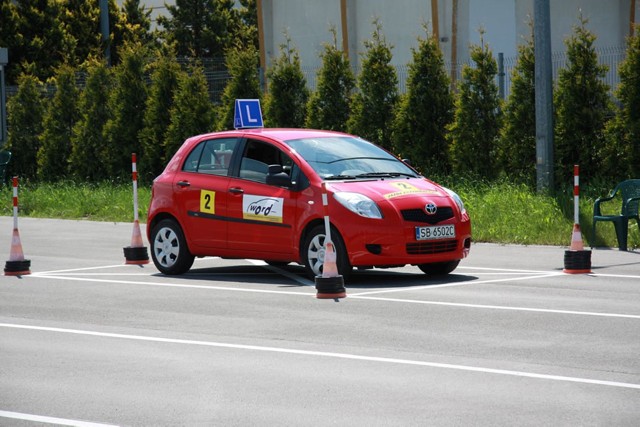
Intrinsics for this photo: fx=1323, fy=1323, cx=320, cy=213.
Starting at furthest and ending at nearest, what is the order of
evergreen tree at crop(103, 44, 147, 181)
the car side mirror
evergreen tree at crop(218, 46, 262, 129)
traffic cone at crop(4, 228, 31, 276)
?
evergreen tree at crop(103, 44, 147, 181) < evergreen tree at crop(218, 46, 262, 129) < traffic cone at crop(4, 228, 31, 276) < the car side mirror

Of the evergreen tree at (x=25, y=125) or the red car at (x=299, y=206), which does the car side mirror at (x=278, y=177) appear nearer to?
the red car at (x=299, y=206)

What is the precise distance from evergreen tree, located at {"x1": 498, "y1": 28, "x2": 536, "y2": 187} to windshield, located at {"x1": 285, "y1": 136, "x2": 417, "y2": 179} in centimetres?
827

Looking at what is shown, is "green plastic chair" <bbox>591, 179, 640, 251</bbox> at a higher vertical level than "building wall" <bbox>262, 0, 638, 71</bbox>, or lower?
lower

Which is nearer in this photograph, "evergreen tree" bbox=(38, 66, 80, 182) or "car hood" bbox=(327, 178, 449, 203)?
"car hood" bbox=(327, 178, 449, 203)

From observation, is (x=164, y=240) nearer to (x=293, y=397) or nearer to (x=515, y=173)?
(x=293, y=397)

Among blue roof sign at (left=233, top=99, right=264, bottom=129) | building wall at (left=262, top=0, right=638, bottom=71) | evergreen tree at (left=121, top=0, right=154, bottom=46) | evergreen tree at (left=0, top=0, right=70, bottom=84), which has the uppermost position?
evergreen tree at (left=121, top=0, right=154, bottom=46)

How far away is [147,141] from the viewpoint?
1195 inches

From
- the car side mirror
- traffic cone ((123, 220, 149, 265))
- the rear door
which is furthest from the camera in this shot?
traffic cone ((123, 220, 149, 265))

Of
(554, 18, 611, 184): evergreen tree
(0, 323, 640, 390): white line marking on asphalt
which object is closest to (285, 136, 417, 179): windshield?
(0, 323, 640, 390): white line marking on asphalt

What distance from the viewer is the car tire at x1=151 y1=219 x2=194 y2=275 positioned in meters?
15.5

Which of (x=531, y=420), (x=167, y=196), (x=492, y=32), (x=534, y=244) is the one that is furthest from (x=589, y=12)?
(x=531, y=420)

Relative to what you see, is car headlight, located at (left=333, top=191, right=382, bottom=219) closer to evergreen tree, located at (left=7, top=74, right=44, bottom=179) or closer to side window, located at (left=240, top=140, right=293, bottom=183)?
side window, located at (left=240, top=140, right=293, bottom=183)

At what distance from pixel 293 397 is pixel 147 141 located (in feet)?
75.0

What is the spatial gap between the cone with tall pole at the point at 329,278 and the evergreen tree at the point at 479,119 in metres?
11.4
